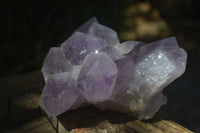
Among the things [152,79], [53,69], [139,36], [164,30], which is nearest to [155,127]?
[152,79]

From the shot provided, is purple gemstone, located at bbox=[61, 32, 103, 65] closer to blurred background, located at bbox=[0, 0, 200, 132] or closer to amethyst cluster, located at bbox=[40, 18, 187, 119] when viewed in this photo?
amethyst cluster, located at bbox=[40, 18, 187, 119]

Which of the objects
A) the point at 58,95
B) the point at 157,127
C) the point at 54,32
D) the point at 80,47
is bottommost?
the point at 54,32

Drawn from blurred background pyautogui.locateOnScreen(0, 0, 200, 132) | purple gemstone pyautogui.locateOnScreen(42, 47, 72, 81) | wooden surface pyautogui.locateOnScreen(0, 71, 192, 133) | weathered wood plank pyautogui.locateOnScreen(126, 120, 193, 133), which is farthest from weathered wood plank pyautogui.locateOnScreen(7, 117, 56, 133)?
blurred background pyautogui.locateOnScreen(0, 0, 200, 132)

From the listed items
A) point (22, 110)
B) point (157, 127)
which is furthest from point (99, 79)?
point (22, 110)

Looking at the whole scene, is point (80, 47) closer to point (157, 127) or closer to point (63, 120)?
point (63, 120)

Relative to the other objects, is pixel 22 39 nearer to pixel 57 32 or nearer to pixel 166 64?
pixel 57 32

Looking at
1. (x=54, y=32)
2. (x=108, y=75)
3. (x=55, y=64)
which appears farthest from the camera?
(x=54, y=32)

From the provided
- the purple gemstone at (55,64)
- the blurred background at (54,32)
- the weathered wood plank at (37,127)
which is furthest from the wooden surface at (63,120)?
the blurred background at (54,32)

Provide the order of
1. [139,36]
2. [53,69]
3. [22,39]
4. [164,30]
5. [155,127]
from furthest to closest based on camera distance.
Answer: [164,30], [139,36], [22,39], [53,69], [155,127]
